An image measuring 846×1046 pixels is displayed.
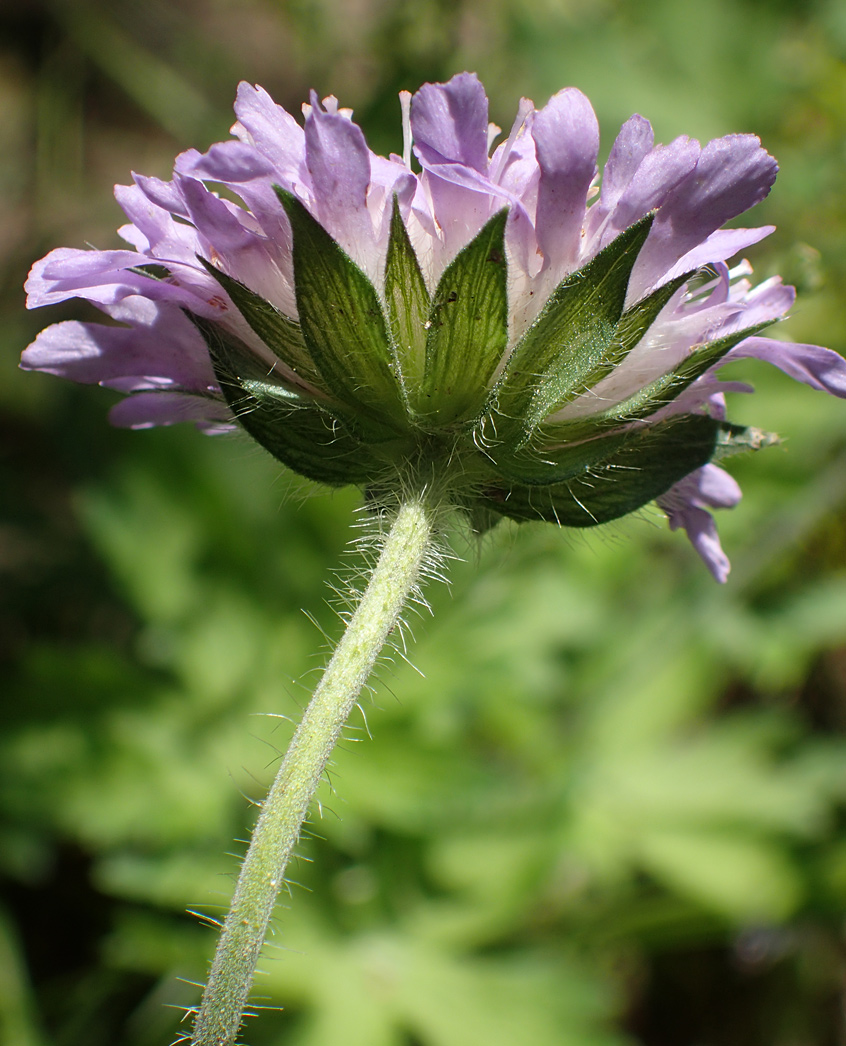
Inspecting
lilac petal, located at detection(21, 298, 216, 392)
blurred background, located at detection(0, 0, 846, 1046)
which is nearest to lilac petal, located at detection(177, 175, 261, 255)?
lilac petal, located at detection(21, 298, 216, 392)

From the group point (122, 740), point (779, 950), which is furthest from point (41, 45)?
point (779, 950)

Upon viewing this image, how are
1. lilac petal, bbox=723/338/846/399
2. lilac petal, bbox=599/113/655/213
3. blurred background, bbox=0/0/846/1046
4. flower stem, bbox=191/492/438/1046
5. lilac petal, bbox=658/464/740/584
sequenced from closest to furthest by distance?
flower stem, bbox=191/492/438/1046, lilac petal, bbox=599/113/655/213, lilac petal, bbox=723/338/846/399, lilac petal, bbox=658/464/740/584, blurred background, bbox=0/0/846/1046

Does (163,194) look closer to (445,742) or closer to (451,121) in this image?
(451,121)

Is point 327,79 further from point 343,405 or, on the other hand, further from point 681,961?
point 681,961

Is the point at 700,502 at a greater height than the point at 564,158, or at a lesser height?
lesser

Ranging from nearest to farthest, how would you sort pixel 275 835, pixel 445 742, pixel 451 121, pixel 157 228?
pixel 275 835 < pixel 451 121 < pixel 157 228 < pixel 445 742

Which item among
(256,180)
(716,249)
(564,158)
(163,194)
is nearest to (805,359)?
(716,249)

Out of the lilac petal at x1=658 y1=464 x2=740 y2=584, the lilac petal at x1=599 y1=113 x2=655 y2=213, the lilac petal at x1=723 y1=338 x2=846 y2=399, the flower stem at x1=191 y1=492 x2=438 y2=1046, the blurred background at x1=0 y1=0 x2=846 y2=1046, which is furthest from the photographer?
the blurred background at x1=0 y1=0 x2=846 y2=1046

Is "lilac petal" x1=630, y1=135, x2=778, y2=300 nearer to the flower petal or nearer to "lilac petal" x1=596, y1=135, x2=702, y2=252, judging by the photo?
"lilac petal" x1=596, y1=135, x2=702, y2=252
